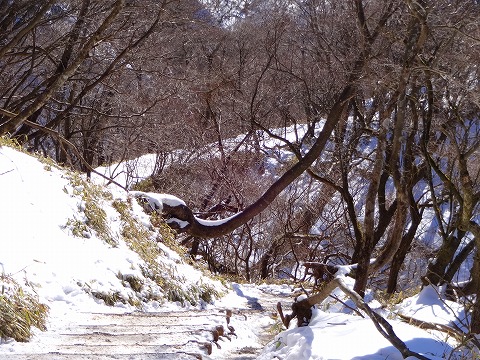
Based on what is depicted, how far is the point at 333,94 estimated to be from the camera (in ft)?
44.9

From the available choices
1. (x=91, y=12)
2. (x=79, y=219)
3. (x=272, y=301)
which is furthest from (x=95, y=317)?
(x=91, y=12)

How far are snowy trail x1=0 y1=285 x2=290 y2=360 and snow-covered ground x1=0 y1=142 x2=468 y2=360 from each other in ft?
0.13

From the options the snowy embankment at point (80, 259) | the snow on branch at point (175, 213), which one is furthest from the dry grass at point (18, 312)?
the snow on branch at point (175, 213)

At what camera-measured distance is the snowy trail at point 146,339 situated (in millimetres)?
3938

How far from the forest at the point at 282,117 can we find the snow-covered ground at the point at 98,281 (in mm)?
655

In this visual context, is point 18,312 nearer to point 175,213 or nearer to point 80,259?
point 80,259

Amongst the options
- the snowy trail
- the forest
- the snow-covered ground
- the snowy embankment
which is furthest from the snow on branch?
the snowy trail

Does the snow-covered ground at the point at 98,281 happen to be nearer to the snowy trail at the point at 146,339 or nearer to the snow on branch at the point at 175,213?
the snowy trail at the point at 146,339

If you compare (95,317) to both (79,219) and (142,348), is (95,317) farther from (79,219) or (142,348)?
(79,219)

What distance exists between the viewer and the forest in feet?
25.4

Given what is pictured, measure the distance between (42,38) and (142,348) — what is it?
9.60 m

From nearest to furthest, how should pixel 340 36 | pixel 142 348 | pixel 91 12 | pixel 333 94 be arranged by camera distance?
1. pixel 142 348
2. pixel 91 12
3. pixel 340 36
4. pixel 333 94

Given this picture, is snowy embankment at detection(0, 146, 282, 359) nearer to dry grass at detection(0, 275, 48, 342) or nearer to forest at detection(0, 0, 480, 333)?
dry grass at detection(0, 275, 48, 342)

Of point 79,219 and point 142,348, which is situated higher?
point 79,219
